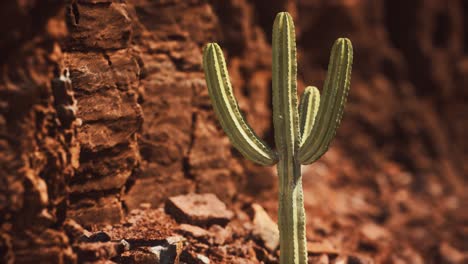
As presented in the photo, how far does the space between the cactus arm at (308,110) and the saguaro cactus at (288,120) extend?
0.70 feet

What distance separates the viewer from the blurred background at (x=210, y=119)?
3.22 m

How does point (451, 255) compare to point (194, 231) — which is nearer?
point (194, 231)

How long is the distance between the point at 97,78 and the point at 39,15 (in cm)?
129

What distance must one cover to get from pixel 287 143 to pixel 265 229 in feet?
4.10

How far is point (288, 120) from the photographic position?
4254mm

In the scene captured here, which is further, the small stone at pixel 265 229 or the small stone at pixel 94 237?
the small stone at pixel 265 229

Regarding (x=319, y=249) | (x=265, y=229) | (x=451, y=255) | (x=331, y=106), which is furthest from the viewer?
(x=451, y=255)

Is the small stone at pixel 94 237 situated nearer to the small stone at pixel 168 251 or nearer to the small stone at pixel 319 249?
the small stone at pixel 168 251

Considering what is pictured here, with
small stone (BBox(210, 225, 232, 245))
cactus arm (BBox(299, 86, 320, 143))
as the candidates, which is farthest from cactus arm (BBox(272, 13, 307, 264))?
small stone (BBox(210, 225, 232, 245))

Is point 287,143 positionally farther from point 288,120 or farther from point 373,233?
point 373,233

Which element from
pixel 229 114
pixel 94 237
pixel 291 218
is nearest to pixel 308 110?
pixel 229 114

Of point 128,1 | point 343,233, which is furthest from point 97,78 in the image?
point 343,233

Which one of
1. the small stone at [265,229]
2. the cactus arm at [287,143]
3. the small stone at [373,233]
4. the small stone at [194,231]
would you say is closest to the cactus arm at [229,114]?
the cactus arm at [287,143]

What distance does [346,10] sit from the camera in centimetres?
911
